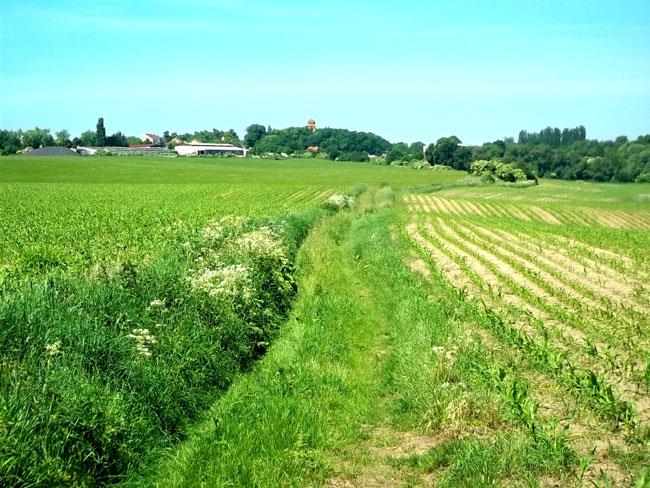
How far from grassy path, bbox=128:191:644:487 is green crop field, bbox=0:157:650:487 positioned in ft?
0.09

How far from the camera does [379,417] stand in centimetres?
822

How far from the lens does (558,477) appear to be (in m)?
5.95

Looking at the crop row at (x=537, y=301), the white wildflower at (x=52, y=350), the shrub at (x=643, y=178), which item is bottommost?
the shrub at (x=643, y=178)

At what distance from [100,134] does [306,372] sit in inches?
7473

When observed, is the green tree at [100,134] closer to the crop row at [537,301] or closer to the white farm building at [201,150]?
the white farm building at [201,150]

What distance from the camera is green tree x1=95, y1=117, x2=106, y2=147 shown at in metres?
181

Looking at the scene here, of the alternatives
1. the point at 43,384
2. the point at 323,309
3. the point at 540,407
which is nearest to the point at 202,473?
→ the point at 43,384

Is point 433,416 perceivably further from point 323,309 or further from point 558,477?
point 323,309

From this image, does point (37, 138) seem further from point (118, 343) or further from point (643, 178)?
point (118, 343)

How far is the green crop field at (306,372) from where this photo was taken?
6152 millimetres

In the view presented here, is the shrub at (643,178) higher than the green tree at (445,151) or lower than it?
lower

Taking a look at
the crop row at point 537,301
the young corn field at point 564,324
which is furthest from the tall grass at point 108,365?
the crop row at point 537,301

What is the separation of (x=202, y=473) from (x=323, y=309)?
7.24 m

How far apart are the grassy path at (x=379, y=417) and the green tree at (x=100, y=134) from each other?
185 metres
